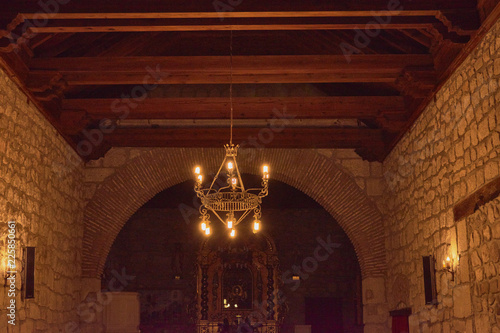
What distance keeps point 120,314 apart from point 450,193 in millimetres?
5480

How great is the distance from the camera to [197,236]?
14.5 meters

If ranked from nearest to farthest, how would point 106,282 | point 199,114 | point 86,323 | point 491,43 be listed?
1. point 491,43
2. point 199,114
3. point 86,323
4. point 106,282

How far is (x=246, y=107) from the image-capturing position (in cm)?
788

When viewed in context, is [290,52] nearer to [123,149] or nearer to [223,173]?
[123,149]

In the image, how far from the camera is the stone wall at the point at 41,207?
589 centimetres

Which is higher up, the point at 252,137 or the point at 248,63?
the point at 248,63

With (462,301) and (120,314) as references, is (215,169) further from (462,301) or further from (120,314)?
(462,301)

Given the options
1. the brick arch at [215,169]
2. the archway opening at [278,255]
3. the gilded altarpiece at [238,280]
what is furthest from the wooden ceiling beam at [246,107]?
the gilded altarpiece at [238,280]

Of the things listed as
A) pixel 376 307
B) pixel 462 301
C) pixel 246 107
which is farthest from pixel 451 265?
pixel 246 107

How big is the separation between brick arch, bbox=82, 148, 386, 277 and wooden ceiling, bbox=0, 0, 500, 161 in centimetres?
39

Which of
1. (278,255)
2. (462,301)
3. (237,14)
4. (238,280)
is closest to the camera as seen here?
(237,14)

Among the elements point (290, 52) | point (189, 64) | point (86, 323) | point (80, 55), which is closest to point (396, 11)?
point (189, 64)

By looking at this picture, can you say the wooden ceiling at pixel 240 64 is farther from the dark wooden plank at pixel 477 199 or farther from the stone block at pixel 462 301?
the stone block at pixel 462 301

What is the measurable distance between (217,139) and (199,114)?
2.80ft
